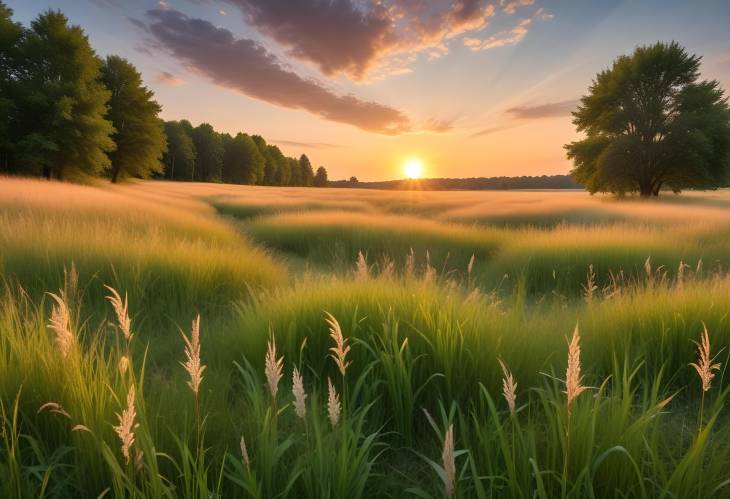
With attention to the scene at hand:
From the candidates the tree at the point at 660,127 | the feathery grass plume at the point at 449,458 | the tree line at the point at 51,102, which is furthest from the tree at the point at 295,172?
the feathery grass plume at the point at 449,458

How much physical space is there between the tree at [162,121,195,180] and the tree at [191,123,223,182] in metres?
6.82

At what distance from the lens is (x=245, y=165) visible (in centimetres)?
8838

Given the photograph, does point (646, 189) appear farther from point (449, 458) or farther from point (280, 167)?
point (280, 167)

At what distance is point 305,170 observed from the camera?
388 ft

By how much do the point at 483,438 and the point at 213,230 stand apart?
30.6 feet

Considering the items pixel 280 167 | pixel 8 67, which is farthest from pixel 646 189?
pixel 280 167

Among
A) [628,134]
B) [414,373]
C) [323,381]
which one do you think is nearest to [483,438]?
[414,373]

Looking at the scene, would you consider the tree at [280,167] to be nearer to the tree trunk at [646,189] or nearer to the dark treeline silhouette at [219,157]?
the dark treeline silhouette at [219,157]

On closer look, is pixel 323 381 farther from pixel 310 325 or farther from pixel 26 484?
pixel 26 484

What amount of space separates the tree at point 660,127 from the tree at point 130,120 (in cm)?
3851

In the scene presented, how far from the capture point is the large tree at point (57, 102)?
2712cm

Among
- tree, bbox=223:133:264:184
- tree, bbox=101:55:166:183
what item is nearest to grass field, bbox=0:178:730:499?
tree, bbox=101:55:166:183

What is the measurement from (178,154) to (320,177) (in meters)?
57.9

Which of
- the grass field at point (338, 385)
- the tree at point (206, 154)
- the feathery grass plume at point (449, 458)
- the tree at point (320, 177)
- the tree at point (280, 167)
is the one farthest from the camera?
the tree at point (320, 177)
